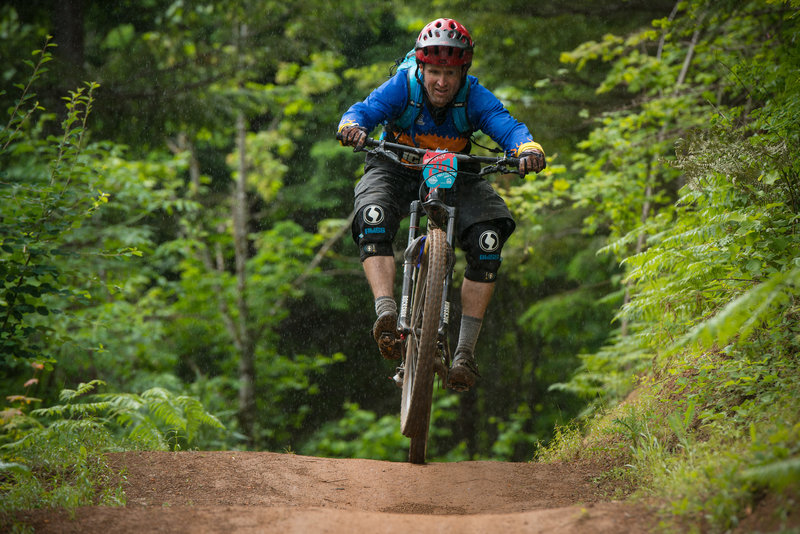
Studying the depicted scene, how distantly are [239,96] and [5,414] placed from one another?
747 centimetres

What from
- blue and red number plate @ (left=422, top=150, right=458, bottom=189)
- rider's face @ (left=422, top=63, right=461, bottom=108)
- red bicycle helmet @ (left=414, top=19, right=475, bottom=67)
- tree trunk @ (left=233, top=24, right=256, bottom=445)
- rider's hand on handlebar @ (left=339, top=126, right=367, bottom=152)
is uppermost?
red bicycle helmet @ (left=414, top=19, right=475, bottom=67)

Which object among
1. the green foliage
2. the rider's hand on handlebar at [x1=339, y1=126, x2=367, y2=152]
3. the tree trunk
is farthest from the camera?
the tree trunk

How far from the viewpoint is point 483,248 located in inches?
199

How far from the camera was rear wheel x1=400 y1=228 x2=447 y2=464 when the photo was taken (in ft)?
14.1

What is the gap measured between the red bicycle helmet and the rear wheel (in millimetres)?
1224

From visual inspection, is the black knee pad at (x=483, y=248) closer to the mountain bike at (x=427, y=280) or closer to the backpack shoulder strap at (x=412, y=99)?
the mountain bike at (x=427, y=280)

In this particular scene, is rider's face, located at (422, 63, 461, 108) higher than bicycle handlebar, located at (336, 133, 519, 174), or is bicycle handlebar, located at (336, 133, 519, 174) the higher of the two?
rider's face, located at (422, 63, 461, 108)

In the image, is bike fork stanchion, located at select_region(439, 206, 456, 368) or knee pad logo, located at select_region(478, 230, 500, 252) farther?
knee pad logo, located at select_region(478, 230, 500, 252)

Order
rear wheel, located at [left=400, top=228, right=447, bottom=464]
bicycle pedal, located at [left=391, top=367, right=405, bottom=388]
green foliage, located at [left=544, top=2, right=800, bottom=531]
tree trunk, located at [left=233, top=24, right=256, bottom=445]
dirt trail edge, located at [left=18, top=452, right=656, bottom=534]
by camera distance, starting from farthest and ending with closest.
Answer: tree trunk, located at [left=233, top=24, right=256, bottom=445]
bicycle pedal, located at [left=391, top=367, right=405, bottom=388]
rear wheel, located at [left=400, top=228, right=447, bottom=464]
dirt trail edge, located at [left=18, top=452, right=656, bottom=534]
green foliage, located at [left=544, top=2, right=800, bottom=531]

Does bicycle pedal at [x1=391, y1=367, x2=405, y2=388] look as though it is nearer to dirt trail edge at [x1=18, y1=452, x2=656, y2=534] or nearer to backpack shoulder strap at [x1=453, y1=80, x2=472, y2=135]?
dirt trail edge at [x1=18, y1=452, x2=656, y2=534]

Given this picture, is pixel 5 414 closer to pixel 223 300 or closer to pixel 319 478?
pixel 319 478

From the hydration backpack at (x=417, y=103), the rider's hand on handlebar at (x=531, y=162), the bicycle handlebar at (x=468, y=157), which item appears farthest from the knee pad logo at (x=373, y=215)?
the rider's hand on handlebar at (x=531, y=162)

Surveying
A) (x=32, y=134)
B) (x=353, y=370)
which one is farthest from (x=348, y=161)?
(x=32, y=134)

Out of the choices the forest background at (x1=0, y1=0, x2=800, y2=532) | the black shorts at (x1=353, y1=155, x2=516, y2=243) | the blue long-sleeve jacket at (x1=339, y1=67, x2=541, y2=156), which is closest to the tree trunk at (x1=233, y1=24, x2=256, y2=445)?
the forest background at (x1=0, y1=0, x2=800, y2=532)
